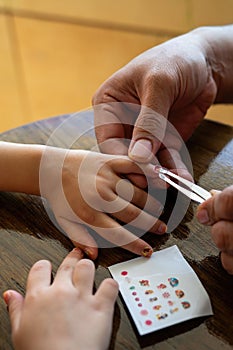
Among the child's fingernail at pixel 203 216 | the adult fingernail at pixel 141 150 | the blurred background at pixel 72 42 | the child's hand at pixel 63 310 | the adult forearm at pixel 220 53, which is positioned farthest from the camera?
the blurred background at pixel 72 42

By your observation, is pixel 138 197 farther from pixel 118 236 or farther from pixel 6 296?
pixel 6 296

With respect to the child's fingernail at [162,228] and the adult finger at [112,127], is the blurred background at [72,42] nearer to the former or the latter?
the adult finger at [112,127]

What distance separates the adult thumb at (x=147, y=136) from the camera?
75cm

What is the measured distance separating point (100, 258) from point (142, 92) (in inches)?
12.2

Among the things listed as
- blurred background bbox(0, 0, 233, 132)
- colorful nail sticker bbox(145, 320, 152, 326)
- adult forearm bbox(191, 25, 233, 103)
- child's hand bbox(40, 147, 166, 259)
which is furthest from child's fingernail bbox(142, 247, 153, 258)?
blurred background bbox(0, 0, 233, 132)

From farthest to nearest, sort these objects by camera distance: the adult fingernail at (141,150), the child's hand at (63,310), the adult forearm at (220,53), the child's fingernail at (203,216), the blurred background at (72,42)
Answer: the blurred background at (72,42)
the adult forearm at (220,53)
the adult fingernail at (141,150)
the child's fingernail at (203,216)
the child's hand at (63,310)

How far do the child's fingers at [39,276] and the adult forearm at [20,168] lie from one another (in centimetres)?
17

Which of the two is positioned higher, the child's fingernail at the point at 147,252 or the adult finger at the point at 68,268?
the adult finger at the point at 68,268

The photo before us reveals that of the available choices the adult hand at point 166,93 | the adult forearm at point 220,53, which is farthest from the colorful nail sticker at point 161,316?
the adult forearm at point 220,53

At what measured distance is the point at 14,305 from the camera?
1.88ft

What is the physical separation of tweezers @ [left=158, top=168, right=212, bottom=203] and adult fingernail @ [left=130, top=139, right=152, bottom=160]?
0.03 m

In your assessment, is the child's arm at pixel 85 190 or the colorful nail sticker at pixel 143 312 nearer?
the colorful nail sticker at pixel 143 312

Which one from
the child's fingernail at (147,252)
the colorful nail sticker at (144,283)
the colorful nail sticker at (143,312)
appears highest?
the child's fingernail at (147,252)

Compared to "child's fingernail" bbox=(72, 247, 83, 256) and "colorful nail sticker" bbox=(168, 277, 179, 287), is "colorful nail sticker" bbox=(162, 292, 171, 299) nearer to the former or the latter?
"colorful nail sticker" bbox=(168, 277, 179, 287)
